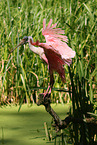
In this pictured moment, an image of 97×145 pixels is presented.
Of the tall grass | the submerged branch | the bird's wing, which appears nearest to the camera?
the bird's wing

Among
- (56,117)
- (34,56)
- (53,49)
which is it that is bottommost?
(56,117)

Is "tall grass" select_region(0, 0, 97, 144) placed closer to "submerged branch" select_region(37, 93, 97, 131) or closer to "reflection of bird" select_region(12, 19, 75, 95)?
"submerged branch" select_region(37, 93, 97, 131)

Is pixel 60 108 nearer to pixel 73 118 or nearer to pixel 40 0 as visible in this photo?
pixel 73 118

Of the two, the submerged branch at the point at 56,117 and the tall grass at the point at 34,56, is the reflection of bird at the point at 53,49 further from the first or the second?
the tall grass at the point at 34,56

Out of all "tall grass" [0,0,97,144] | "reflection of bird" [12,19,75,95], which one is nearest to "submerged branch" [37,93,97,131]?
"reflection of bird" [12,19,75,95]

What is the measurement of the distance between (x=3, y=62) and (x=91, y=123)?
1.79 meters

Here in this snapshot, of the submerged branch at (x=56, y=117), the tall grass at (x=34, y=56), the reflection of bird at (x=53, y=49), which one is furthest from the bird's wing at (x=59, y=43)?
the tall grass at (x=34, y=56)

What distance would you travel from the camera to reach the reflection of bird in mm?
1294

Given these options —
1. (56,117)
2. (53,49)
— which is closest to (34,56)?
(56,117)

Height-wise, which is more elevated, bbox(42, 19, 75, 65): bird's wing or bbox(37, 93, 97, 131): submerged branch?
bbox(42, 19, 75, 65): bird's wing

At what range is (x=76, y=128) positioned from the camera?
1.85 metres

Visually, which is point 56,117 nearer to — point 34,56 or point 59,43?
point 59,43

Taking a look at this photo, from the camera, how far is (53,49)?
4.33 feet

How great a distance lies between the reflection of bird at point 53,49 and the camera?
1.29m
